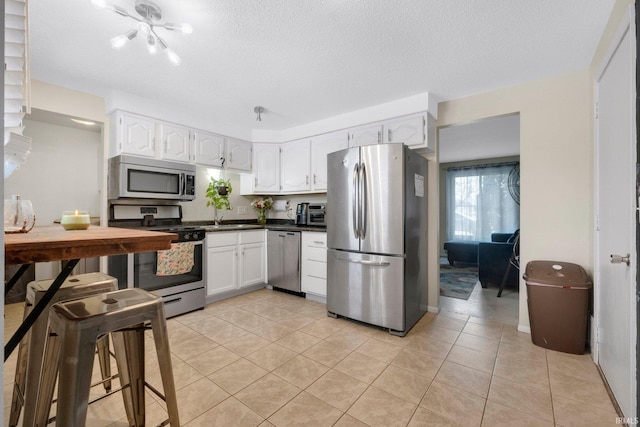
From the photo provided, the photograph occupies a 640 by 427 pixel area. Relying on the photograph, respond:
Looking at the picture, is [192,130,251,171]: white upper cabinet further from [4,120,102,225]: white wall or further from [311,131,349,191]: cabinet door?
[4,120,102,225]: white wall

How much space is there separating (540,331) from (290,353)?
2.03 m

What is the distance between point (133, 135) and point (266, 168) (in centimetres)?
169

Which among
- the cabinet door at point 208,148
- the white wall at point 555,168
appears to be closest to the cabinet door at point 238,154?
the cabinet door at point 208,148

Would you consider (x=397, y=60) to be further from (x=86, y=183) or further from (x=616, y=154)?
(x=86, y=183)

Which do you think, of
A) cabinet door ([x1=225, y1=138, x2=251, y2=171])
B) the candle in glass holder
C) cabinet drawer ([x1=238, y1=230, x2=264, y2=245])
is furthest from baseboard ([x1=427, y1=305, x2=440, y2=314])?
the candle in glass holder

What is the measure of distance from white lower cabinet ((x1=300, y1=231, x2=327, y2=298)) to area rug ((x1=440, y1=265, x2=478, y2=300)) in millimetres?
1749

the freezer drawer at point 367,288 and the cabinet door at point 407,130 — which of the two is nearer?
the freezer drawer at point 367,288

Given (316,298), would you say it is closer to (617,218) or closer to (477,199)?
(617,218)

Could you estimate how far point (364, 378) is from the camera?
6.29 feet

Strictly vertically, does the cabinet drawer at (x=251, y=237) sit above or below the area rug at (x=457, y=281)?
above

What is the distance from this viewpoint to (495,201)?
6453mm

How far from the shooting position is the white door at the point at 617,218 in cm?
143

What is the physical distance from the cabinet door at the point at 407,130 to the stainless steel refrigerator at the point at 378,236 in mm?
231

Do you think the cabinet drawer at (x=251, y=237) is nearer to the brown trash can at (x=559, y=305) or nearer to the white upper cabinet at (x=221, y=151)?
the white upper cabinet at (x=221, y=151)
